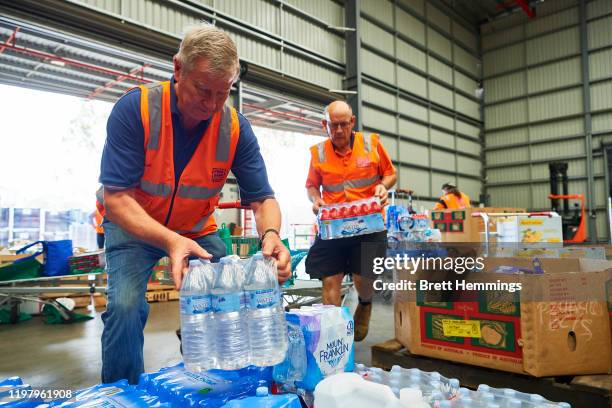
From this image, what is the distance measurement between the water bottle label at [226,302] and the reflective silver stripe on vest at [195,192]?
1.83ft

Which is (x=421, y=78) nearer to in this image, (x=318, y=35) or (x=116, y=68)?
(x=318, y=35)

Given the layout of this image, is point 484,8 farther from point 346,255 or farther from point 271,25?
point 346,255

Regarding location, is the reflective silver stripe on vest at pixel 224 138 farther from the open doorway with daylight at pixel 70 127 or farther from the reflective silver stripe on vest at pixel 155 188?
the open doorway with daylight at pixel 70 127

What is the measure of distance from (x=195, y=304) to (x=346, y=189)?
219cm

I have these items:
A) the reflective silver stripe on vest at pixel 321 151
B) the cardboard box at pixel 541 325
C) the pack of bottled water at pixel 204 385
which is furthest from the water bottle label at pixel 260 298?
the reflective silver stripe on vest at pixel 321 151

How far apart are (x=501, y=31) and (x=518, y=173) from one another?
553 cm

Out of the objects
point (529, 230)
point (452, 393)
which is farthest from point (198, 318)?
point (529, 230)

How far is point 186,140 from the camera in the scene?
74.4 inches

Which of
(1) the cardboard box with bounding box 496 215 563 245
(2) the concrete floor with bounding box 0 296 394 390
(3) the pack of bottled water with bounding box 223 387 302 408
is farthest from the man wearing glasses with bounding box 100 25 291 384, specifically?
(1) the cardboard box with bounding box 496 215 563 245

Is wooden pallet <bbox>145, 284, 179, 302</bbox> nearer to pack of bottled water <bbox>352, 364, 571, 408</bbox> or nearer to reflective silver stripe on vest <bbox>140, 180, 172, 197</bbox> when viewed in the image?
reflective silver stripe on vest <bbox>140, 180, 172, 197</bbox>

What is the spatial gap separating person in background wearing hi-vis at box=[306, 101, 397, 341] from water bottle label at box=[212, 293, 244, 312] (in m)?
1.85

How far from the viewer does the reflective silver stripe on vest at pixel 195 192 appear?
6.21ft

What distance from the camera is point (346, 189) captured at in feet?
11.5

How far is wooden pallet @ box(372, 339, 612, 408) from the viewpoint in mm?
1979
